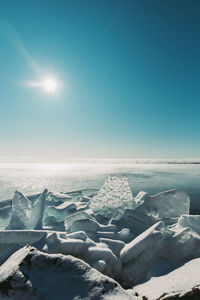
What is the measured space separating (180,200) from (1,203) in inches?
267

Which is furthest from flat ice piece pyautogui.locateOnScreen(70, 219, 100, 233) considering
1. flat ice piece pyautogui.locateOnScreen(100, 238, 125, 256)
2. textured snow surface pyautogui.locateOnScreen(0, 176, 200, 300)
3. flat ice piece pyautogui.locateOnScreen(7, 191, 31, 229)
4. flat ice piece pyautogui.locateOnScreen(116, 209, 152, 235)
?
flat ice piece pyautogui.locateOnScreen(7, 191, 31, 229)

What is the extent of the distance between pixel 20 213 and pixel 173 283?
4434mm

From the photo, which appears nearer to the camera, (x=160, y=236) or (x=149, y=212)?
(x=160, y=236)

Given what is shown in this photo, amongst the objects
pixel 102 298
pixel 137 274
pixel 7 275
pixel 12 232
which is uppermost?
pixel 7 275

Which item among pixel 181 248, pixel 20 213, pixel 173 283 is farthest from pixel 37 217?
pixel 173 283

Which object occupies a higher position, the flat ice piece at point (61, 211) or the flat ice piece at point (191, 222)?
the flat ice piece at point (191, 222)

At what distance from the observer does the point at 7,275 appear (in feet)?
5.68

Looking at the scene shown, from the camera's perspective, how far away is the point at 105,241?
375 centimetres

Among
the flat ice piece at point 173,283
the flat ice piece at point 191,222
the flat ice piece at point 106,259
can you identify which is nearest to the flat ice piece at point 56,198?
the flat ice piece at point 191,222

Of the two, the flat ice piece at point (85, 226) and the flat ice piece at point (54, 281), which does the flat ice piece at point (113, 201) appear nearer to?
the flat ice piece at point (85, 226)

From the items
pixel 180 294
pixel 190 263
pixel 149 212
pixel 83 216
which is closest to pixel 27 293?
pixel 180 294

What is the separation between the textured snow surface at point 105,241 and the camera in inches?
71.6

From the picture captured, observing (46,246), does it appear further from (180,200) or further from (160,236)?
(180,200)

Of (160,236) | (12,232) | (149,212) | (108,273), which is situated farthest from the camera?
(149,212)
